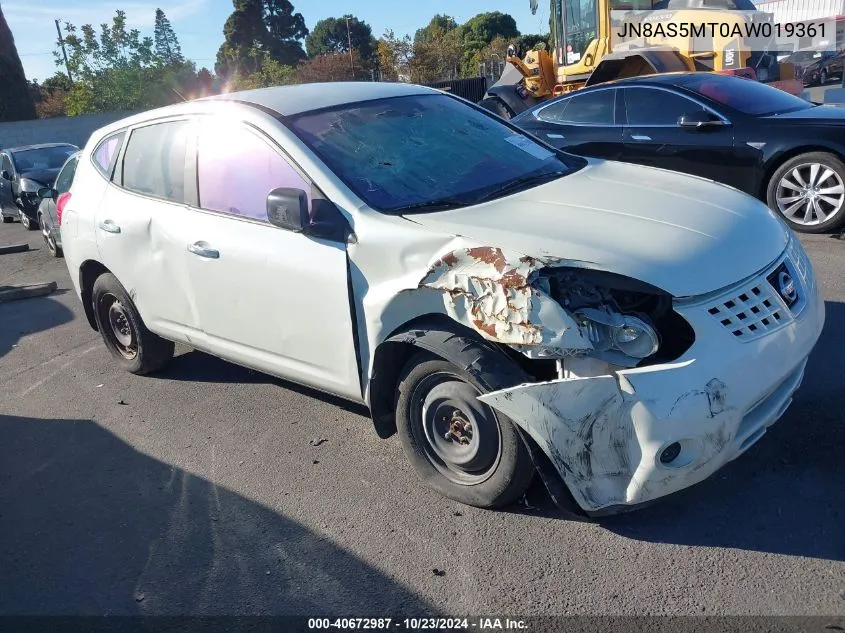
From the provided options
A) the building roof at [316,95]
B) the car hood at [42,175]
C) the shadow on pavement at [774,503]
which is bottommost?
the shadow on pavement at [774,503]

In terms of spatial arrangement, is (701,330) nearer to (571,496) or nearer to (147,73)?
(571,496)

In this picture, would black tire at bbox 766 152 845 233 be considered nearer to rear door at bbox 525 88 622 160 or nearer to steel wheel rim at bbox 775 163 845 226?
steel wheel rim at bbox 775 163 845 226

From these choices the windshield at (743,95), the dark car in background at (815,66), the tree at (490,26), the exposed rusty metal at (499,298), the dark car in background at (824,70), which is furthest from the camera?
the tree at (490,26)

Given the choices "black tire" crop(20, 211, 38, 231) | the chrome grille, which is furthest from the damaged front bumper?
"black tire" crop(20, 211, 38, 231)

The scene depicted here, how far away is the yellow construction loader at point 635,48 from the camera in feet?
39.1

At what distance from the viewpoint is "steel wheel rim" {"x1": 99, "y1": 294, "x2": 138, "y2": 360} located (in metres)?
5.09

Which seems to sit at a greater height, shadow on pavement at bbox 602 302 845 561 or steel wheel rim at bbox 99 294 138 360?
steel wheel rim at bbox 99 294 138 360

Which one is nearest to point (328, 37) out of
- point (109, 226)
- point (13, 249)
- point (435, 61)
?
point (435, 61)

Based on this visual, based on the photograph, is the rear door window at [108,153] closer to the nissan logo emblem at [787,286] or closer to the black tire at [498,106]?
the nissan logo emblem at [787,286]

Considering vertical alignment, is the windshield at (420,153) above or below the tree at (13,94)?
below

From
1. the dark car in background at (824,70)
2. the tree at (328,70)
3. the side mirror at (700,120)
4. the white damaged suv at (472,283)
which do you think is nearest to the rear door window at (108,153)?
the white damaged suv at (472,283)

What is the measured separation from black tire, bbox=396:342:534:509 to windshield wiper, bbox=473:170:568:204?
89 cm

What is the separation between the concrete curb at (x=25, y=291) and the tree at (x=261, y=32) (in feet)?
204

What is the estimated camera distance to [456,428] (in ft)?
10.2
